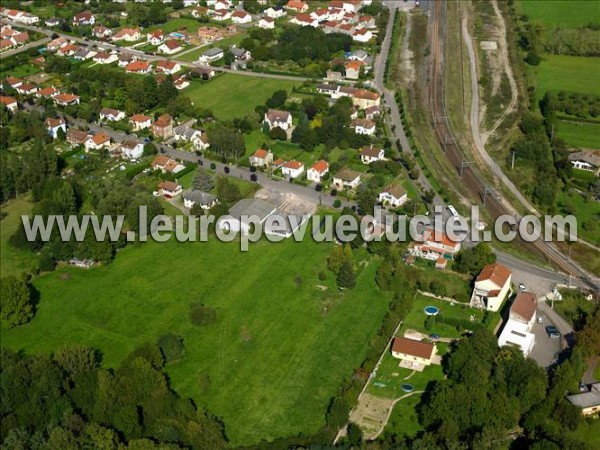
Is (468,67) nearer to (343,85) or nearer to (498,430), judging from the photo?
(343,85)

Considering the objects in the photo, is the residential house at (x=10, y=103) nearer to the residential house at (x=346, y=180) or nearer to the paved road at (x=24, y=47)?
the paved road at (x=24, y=47)

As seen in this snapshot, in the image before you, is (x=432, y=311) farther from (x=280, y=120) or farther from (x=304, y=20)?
(x=304, y=20)

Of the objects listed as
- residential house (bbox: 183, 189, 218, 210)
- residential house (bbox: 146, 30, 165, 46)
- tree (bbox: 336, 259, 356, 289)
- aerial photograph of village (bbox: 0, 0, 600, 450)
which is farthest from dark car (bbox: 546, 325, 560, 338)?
residential house (bbox: 146, 30, 165, 46)

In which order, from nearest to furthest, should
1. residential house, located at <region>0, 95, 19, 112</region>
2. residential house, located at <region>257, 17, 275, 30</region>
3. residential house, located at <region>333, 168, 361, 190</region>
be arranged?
residential house, located at <region>333, 168, 361, 190</region>
residential house, located at <region>0, 95, 19, 112</region>
residential house, located at <region>257, 17, 275, 30</region>

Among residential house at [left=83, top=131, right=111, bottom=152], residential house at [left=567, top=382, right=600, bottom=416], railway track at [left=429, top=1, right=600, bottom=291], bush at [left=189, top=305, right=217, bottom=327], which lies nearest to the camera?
residential house at [left=567, top=382, right=600, bottom=416]

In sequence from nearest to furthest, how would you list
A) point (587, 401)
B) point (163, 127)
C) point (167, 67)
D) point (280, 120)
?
point (587, 401) < point (163, 127) < point (280, 120) < point (167, 67)

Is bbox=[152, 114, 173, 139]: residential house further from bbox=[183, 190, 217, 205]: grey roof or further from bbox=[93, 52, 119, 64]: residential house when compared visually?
bbox=[93, 52, 119, 64]: residential house

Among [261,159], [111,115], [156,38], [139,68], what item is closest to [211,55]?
[139,68]
